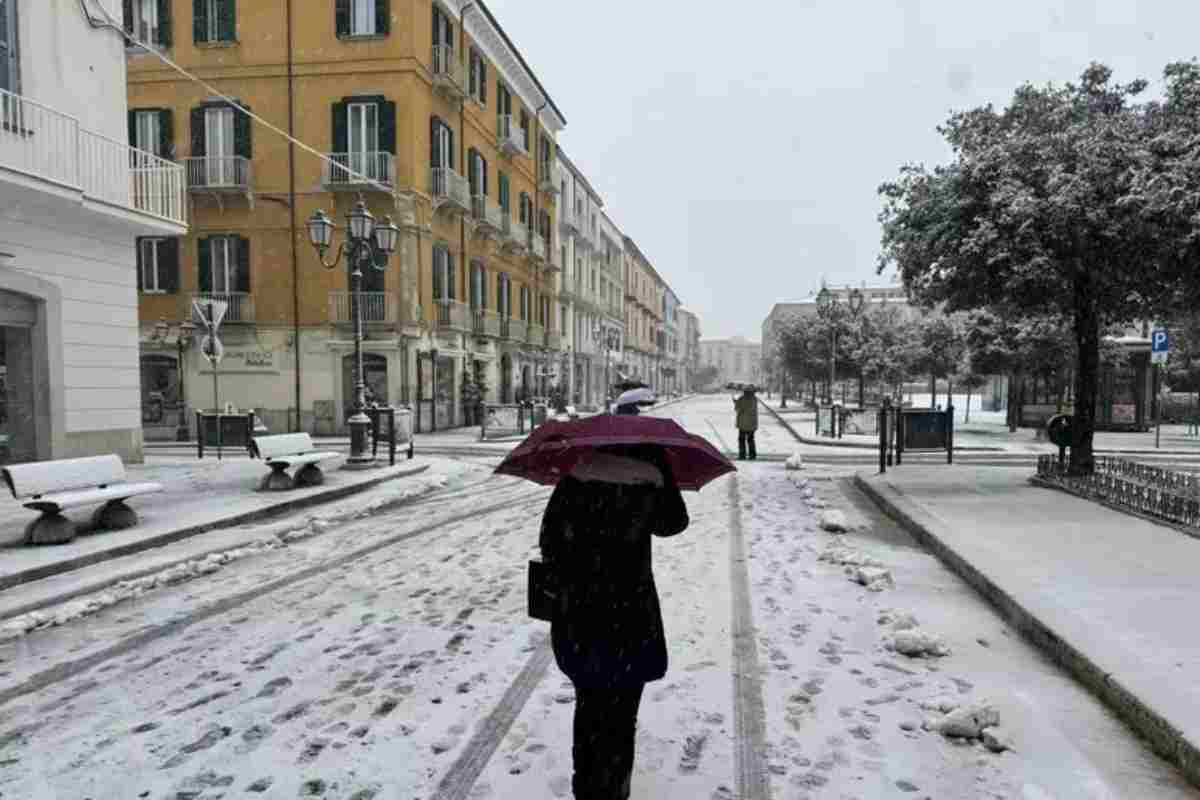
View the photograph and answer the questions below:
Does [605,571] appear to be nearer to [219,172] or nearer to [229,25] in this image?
[219,172]

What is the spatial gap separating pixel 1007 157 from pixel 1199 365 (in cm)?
2629

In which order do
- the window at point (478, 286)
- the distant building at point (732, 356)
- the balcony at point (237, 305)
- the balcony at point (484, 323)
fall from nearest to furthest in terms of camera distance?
the balcony at point (237, 305)
the window at point (478, 286)
the balcony at point (484, 323)
the distant building at point (732, 356)

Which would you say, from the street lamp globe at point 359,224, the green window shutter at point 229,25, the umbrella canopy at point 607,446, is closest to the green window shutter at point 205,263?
the green window shutter at point 229,25

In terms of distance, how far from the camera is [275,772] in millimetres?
3178

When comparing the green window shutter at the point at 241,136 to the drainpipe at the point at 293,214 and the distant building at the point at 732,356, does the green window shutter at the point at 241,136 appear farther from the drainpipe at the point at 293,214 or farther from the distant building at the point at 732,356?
the distant building at the point at 732,356

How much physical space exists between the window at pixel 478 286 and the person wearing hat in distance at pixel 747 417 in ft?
49.6

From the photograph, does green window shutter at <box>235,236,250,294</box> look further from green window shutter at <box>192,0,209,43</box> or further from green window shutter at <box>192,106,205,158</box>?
green window shutter at <box>192,0,209,43</box>

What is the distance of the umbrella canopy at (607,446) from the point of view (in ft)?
8.30

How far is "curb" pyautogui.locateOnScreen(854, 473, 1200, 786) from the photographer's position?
10.5ft

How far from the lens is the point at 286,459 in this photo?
Result: 11078 millimetres

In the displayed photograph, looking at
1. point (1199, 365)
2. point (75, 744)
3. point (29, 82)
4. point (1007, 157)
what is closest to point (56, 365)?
point (29, 82)

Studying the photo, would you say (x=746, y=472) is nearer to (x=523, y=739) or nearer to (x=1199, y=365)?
(x=523, y=739)

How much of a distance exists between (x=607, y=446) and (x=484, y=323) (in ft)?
91.5

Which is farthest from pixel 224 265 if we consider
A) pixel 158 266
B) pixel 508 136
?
pixel 508 136
